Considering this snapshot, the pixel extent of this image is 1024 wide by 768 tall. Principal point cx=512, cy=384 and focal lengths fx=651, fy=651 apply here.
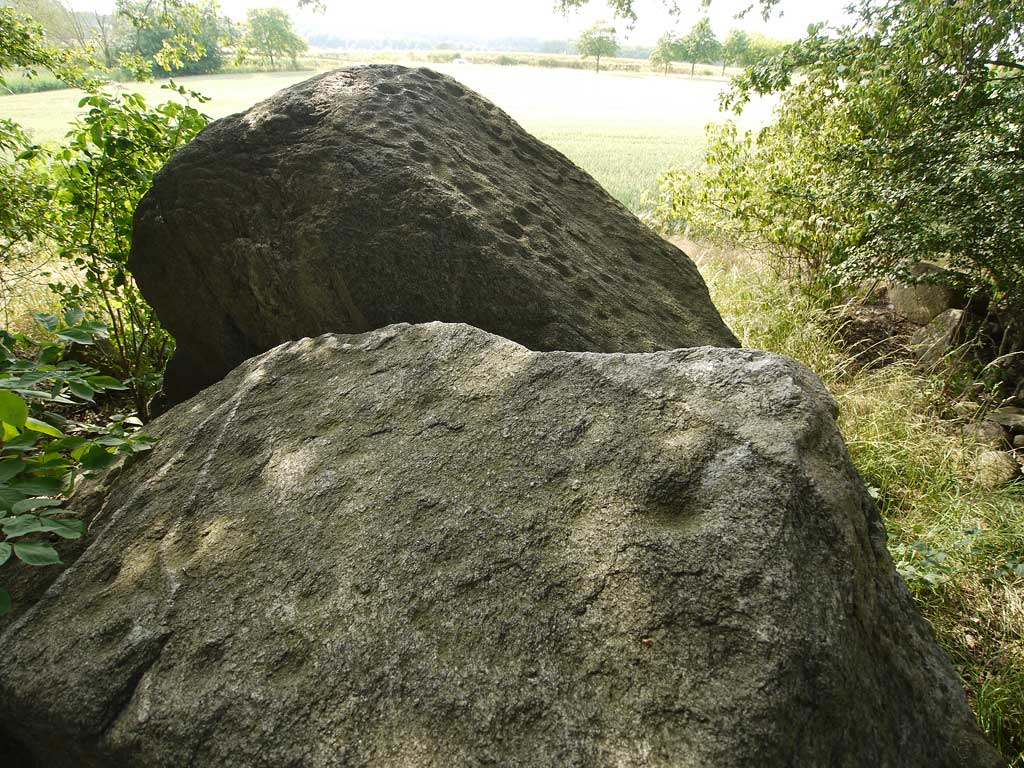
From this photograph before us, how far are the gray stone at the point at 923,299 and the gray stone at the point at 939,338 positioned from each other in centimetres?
11

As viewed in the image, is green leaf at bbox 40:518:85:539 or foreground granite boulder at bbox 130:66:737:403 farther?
foreground granite boulder at bbox 130:66:737:403

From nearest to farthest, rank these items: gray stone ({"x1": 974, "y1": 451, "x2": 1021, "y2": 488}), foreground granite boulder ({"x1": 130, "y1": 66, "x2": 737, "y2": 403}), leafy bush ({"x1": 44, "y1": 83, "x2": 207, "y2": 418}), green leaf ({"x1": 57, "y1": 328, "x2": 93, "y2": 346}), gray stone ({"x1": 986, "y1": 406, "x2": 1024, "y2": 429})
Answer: green leaf ({"x1": 57, "y1": 328, "x2": 93, "y2": 346}) < foreground granite boulder ({"x1": 130, "y1": 66, "x2": 737, "y2": 403}) < gray stone ({"x1": 974, "y1": 451, "x2": 1021, "y2": 488}) < leafy bush ({"x1": 44, "y1": 83, "x2": 207, "y2": 418}) < gray stone ({"x1": 986, "y1": 406, "x2": 1024, "y2": 429})

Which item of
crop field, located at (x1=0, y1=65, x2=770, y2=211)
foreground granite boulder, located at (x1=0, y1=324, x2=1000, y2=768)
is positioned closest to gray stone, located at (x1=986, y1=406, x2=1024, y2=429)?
foreground granite boulder, located at (x1=0, y1=324, x2=1000, y2=768)

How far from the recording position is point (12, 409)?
125cm

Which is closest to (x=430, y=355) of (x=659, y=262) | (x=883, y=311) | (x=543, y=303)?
(x=543, y=303)

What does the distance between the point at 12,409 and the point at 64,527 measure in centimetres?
25

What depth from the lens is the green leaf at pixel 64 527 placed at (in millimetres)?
1255

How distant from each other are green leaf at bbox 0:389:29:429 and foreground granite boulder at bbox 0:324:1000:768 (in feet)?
1.24

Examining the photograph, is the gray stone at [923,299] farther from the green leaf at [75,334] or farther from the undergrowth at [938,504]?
the green leaf at [75,334]

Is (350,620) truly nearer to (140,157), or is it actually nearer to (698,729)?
(698,729)

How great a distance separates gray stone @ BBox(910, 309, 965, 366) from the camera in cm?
417

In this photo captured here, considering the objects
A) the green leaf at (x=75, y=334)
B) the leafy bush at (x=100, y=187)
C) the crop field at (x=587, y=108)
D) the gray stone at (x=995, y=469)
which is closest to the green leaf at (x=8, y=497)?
the green leaf at (x=75, y=334)

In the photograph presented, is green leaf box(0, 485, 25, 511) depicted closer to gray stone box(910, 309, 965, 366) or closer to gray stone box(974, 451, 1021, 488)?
gray stone box(974, 451, 1021, 488)

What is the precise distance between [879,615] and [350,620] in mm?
948
